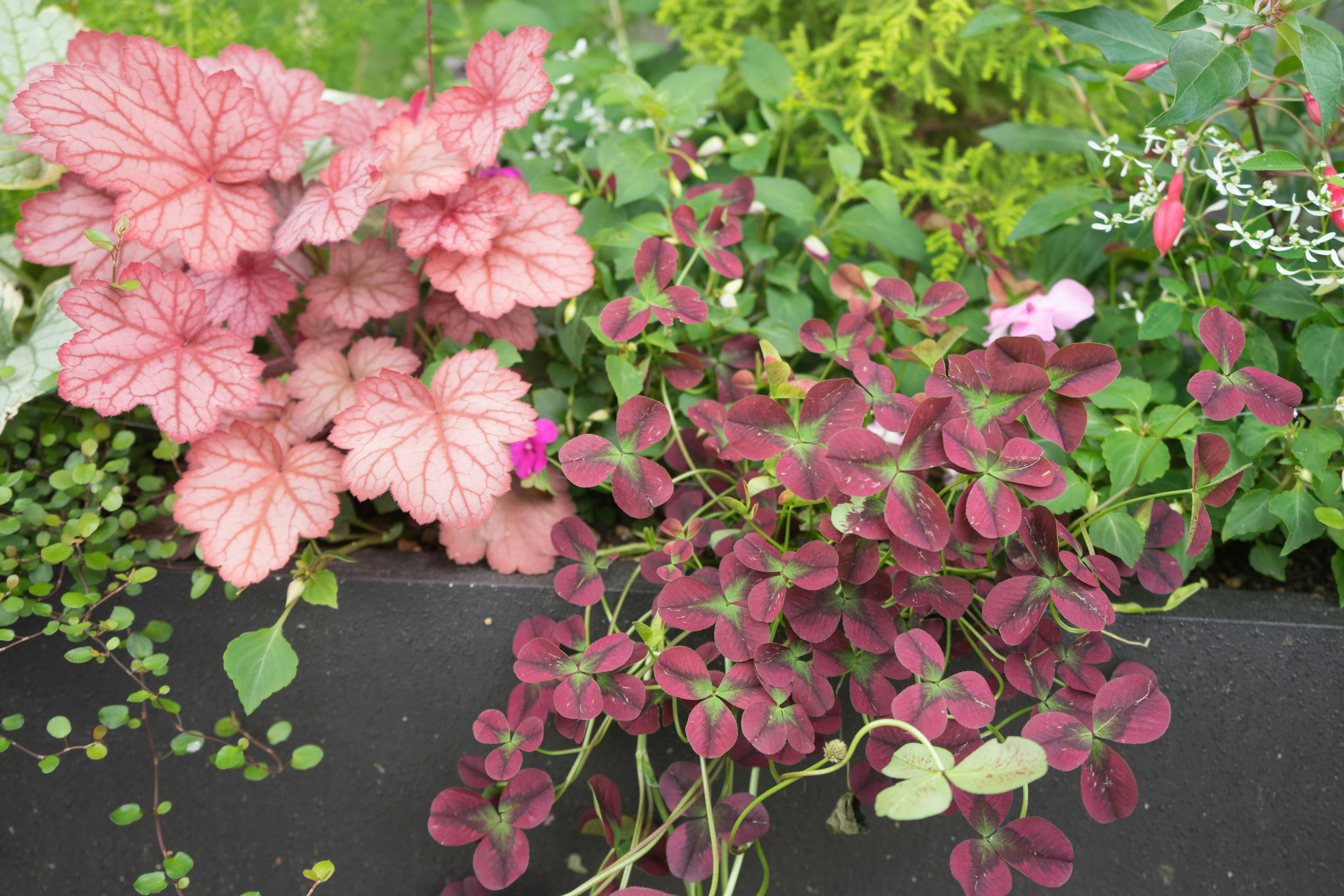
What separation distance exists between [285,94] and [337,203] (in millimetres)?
289

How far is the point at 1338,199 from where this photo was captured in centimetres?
69

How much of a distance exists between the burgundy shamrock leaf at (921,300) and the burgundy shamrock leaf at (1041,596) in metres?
0.28

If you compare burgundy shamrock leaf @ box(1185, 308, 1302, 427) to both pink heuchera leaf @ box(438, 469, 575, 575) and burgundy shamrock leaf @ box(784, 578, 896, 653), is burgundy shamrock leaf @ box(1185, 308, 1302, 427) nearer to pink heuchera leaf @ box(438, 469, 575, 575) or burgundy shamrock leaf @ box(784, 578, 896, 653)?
burgundy shamrock leaf @ box(784, 578, 896, 653)

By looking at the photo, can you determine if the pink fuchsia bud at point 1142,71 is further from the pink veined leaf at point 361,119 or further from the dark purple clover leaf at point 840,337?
the pink veined leaf at point 361,119

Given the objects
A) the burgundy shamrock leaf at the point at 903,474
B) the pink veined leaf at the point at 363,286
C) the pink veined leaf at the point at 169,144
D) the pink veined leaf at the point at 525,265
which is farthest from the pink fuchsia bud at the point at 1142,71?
the pink veined leaf at the point at 169,144

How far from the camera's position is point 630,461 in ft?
2.41

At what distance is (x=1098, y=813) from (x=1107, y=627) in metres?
0.21

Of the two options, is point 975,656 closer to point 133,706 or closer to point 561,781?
point 561,781

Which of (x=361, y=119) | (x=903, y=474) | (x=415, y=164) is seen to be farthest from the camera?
(x=361, y=119)

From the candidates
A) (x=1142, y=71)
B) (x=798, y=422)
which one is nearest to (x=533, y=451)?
(x=798, y=422)

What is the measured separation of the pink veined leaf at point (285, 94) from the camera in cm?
91

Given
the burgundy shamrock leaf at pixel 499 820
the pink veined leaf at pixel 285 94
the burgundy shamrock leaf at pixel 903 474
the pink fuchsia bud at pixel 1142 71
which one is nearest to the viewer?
the burgundy shamrock leaf at pixel 903 474

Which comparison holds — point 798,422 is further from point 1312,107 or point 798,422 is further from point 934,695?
point 1312,107

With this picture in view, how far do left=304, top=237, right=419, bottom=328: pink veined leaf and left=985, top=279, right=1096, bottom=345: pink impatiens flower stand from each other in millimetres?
702
